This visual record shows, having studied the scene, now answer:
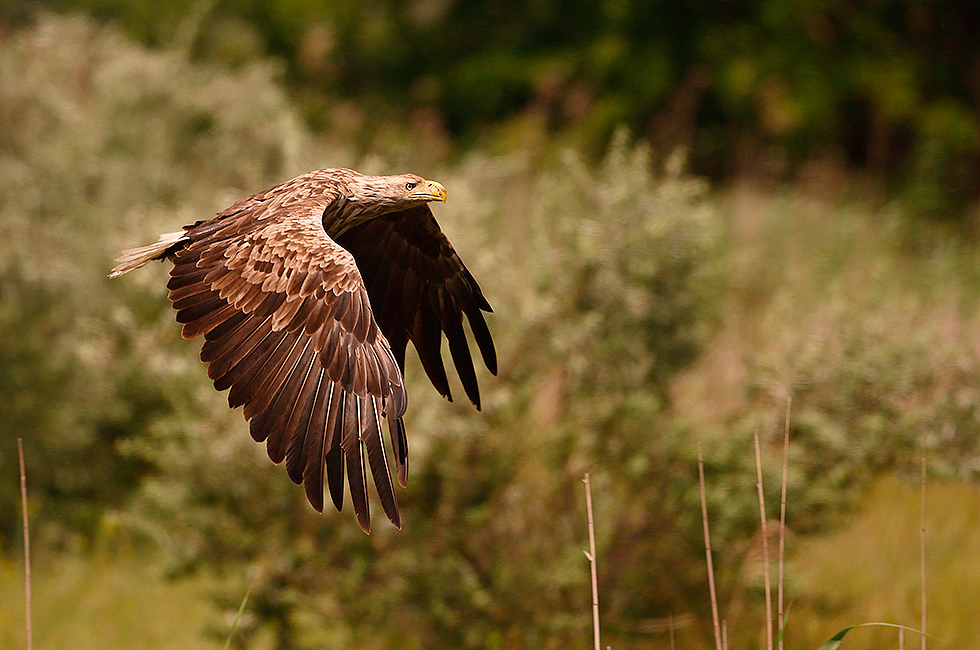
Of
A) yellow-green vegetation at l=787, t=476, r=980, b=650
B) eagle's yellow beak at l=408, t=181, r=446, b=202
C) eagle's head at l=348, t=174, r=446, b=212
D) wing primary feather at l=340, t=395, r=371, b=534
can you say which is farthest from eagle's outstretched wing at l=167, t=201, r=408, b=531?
yellow-green vegetation at l=787, t=476, r=980, b=650

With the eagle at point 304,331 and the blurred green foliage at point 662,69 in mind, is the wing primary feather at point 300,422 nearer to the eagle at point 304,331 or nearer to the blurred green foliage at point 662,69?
the eagle at point 304,331

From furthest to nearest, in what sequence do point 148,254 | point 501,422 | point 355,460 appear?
point 501,422 → point 148,254 → point 355,460

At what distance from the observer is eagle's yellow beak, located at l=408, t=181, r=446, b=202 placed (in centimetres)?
421

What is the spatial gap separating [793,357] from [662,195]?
118 cm

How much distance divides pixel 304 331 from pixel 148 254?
96 cm

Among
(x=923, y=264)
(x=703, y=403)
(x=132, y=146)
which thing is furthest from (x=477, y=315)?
(x=923, y=264)

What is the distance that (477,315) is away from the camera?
170 inches

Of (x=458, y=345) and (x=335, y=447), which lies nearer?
(x=335, y=447)

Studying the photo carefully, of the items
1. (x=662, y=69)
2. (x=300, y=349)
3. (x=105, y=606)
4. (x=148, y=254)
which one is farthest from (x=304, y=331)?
(x=662, y=69)

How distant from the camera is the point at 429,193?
13.9 feet

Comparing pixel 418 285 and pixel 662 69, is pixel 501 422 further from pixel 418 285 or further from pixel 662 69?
pixel 662 69

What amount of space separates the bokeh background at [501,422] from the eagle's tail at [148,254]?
1857mm

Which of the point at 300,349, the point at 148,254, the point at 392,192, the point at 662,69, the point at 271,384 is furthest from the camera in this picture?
the point at 662,69

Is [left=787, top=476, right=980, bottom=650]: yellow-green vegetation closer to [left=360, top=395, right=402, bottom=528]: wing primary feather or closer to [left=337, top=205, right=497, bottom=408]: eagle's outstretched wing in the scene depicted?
[left=337, top=205, right=497, bottom=408]: eagle's outstretched wing
